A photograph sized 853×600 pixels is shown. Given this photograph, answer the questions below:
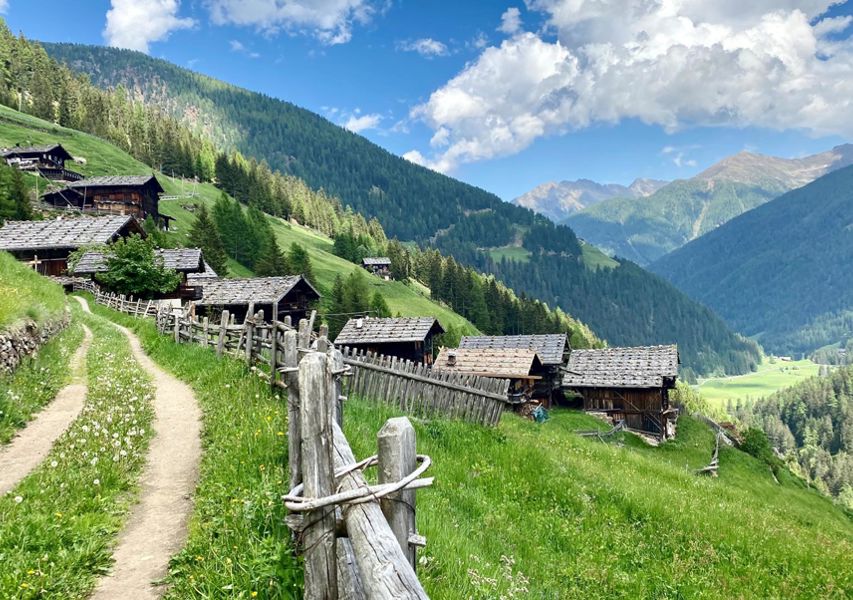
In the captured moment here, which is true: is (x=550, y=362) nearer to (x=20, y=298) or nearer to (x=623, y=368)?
(x=623, y=368)

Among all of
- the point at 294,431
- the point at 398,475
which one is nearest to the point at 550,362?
the point at 294,431

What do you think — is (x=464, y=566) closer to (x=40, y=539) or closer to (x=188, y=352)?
(x=40, y=539)

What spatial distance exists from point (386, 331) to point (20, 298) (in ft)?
137

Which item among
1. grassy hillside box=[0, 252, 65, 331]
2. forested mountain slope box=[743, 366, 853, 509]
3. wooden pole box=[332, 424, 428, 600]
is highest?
grassy hillside box=[0, 252, 65, 331]

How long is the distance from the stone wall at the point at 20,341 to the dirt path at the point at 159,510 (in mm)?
4464

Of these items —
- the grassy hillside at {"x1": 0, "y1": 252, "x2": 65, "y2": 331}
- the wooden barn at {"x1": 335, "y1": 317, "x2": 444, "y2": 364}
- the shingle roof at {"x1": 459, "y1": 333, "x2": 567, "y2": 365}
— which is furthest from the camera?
the shingle roof at {"x1": 459, "y1": 333, "x2": 567, "y2": 365}

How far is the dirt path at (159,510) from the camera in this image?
6.00 m

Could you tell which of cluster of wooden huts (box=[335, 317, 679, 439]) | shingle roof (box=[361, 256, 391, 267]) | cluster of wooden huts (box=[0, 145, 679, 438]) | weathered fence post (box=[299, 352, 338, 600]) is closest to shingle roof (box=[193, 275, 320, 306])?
cluster of wooden huts (box=[0, 145, 679, 438])

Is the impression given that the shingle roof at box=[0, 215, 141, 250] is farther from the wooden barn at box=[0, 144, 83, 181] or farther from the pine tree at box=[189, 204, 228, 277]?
the wooden barn at box=[0, 144, 83, 181]

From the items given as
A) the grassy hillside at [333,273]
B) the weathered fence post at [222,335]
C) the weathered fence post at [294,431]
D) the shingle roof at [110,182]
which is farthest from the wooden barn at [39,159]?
the weathered fence post at [294,431]

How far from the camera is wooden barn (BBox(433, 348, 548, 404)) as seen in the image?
5178cm

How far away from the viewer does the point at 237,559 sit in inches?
217

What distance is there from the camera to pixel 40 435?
37.3 ft

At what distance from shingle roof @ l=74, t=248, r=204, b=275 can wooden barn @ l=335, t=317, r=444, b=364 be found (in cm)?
1837
